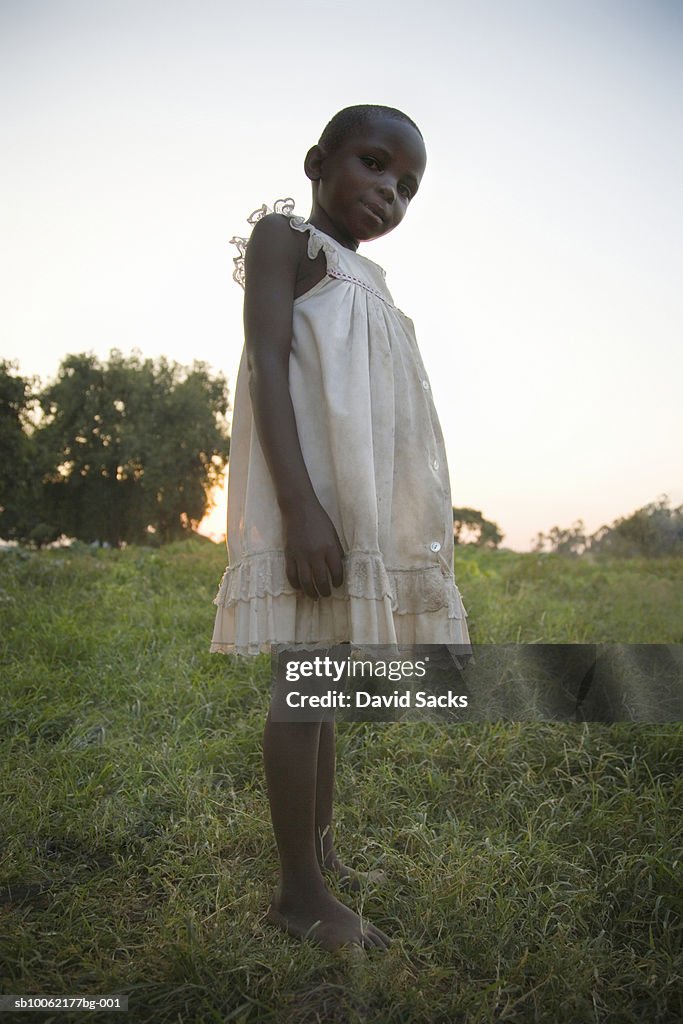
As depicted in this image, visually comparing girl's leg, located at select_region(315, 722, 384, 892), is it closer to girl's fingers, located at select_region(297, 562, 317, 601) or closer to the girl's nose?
girl's fingers, located at select_region(297, 562, 317, 601)

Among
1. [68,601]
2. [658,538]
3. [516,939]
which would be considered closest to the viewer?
Result: [516,939]

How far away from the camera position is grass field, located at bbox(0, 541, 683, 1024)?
131cm

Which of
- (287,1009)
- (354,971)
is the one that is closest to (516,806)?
(354,971)

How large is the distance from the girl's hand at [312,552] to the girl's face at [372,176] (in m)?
0.65

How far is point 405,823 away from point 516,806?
0.35 m

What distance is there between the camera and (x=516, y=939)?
1484mm

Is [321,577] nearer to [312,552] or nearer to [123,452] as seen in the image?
[312,552]

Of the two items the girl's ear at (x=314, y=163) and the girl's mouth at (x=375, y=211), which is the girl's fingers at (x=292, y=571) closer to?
the girl's mouth at (x=375, y=211)

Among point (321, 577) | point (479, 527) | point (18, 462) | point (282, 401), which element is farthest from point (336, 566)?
point (18, 462)

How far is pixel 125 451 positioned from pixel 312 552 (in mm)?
15756

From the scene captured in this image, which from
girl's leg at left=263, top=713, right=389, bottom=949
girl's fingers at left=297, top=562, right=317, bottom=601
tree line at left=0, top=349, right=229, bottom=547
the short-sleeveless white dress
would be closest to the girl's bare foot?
girl's leg at left=263, top=713, right=389, bottom=949

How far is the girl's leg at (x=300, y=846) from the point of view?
143 centimetres

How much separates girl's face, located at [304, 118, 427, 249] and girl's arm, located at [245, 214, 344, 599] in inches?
5.3

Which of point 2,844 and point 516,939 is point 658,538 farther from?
point 2,844
